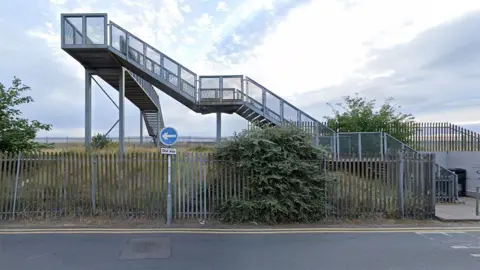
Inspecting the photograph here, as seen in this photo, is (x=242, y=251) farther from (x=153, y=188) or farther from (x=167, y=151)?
(x=153, y=188)

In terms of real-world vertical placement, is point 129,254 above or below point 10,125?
below

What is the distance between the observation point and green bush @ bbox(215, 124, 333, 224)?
7969 mm

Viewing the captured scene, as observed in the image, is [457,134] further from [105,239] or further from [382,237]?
[105,239]

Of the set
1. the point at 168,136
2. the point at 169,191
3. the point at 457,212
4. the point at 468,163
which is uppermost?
the point at 168,136

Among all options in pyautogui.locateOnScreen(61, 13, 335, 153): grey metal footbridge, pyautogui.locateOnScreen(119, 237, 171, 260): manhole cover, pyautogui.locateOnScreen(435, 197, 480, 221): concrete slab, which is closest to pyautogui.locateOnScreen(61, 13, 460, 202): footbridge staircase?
pyautogui.locateOnScreen(61, 13, 335, 153): grey metal footbridge

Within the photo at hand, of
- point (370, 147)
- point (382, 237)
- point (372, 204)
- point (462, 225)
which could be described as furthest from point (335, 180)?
point (370, 147)

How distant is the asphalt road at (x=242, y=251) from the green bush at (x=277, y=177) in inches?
42.2

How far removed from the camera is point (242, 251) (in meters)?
5.75

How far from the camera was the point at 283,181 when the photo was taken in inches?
320

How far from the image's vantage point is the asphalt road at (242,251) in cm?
506

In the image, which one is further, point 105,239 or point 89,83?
point 89,83

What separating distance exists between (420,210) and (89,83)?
1592cm

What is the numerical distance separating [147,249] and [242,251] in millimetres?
1810

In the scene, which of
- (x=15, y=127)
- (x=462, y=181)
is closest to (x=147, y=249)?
(x=15, y=127)
